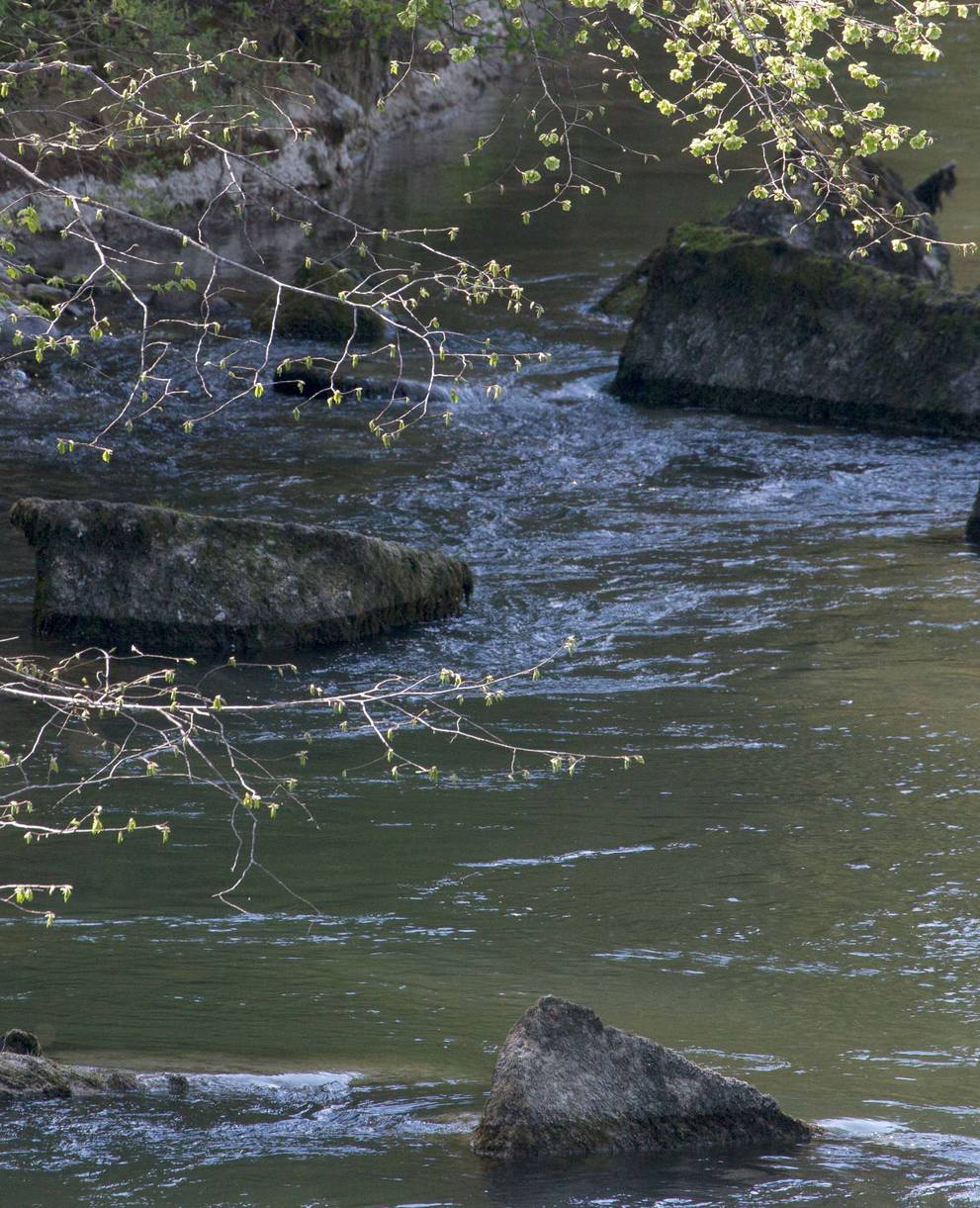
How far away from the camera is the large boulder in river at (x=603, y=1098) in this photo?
197 inches

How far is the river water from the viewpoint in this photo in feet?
16.7

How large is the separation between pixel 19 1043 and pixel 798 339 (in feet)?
42.7

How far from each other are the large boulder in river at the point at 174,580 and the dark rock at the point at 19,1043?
17.2 ft

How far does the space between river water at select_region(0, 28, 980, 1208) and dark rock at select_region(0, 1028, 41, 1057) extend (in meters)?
0.31

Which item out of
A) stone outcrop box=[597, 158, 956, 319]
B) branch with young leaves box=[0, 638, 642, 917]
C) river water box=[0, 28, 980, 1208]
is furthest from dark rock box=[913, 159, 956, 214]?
branch with young leaves box=[0, 638, 642, 917]

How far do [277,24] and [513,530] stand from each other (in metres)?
16.5

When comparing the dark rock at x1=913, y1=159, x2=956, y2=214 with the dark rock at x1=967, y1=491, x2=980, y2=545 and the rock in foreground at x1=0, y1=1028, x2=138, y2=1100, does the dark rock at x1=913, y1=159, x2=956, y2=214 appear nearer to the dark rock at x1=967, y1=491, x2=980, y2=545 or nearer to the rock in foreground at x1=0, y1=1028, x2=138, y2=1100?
the dark rock at x1=967, y1=491, x2=980, y2=545

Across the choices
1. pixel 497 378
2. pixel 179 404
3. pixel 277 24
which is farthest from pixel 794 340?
pixel 277 24

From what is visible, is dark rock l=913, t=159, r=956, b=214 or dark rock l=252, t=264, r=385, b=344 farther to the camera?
dark rock l=913, t=159, r=956, b=214

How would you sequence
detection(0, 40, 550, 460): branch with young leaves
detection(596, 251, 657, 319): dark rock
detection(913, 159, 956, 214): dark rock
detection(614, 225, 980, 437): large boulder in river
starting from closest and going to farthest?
1. detection(0, 40, 550, 460): branch with young leaves
2. detection(614, 225, 980, 437): large boulder in river
3. detection(596, 251, 657, 319): dark rock
4. detection(913, 159, 956, 214): dark rock

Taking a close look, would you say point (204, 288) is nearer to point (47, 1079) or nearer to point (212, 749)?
point (212, 749)

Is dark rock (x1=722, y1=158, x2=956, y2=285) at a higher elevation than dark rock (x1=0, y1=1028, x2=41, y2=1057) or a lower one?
higher

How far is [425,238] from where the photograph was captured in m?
24.9

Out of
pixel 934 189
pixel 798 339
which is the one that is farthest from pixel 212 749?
pixel 934 189
